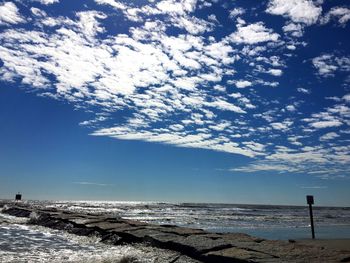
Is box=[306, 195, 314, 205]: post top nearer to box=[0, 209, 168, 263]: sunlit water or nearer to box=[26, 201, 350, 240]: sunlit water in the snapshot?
box=[26, 201, 350, 240]: sunlit water

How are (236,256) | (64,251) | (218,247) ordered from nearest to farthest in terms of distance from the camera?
(236,256)
(218,247)
(64,251)

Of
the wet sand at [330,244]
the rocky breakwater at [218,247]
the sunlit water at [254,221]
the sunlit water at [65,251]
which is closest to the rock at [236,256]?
the rocky breakwater at [218,247]

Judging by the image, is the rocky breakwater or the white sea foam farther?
the white sea foam

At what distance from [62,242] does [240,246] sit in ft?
15.1

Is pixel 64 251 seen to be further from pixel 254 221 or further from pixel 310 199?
pixel 254 221

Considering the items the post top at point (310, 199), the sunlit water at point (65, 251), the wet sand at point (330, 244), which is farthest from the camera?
the post top at point (310, 199)

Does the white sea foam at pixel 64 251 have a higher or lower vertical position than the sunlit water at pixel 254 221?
lower

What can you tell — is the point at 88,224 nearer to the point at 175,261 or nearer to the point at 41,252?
the point at 41,252

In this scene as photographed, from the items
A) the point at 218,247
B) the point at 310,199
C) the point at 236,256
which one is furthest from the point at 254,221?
the point at 236,256

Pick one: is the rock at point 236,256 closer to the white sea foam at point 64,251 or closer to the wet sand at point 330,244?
the white sea foam at point 64,251

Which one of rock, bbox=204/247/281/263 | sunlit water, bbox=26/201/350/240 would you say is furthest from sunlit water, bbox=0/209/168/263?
sunlit water, bbox=26/201/350/240

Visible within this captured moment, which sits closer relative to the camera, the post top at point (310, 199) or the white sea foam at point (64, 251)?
the white sea foam at point (64, 251)

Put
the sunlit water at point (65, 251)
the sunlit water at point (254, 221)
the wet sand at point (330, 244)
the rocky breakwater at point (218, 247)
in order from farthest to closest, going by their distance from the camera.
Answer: the sunlit water at point (254, 221) → the wet sand at point (330, 244) → the sunlit water at point (65, 251) → the rocky breakwater at point (218, 247)

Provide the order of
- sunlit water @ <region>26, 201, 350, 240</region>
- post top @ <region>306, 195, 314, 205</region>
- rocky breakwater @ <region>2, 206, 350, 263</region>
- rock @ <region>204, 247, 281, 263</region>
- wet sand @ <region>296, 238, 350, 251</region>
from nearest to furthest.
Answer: rock @ <region>204, 247, 281, 263</region> < rocky breakwater @ <region>2, 206, 350, 263</region> < wet sand @ <region>296, 238, 350, 251</region> < post top @ <region>306, 195, 314, 205</region> < sunlit water @ <region>26, 201, 350, 240</region>
